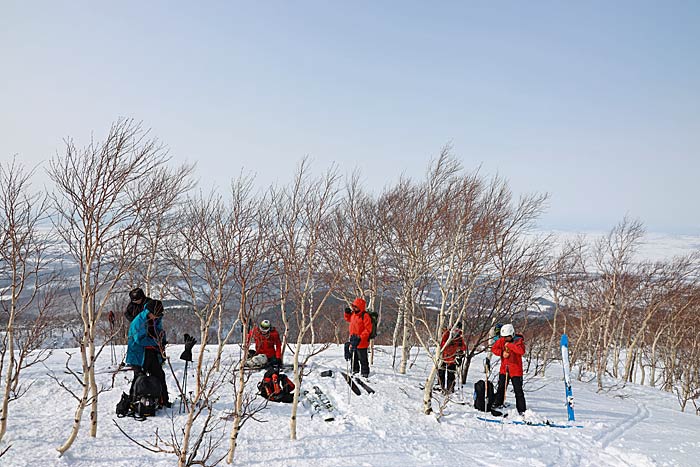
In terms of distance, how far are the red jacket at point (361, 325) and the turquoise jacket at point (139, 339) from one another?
4.15 meters

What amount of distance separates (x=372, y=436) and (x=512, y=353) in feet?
11.1

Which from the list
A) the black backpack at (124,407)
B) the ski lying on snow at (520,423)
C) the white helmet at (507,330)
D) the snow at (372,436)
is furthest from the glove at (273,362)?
the white helmet at (507,330)

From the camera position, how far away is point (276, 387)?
7.36 meters

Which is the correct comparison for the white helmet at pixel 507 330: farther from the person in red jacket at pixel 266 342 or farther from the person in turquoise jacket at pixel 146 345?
the person in turquoise jacket at pixel 146 345

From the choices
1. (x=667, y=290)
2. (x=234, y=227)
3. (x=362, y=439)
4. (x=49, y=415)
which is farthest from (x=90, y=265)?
(x=667, y=290)

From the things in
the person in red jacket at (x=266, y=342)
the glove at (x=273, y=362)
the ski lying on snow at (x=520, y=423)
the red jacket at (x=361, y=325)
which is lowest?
the ski lying on snow at (x=520, y=423)

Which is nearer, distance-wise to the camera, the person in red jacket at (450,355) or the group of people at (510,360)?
the group of people at (510,360)

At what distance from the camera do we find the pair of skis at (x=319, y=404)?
6.80m

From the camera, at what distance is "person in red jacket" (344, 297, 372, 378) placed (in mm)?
9203

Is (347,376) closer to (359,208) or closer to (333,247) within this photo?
(333,247)

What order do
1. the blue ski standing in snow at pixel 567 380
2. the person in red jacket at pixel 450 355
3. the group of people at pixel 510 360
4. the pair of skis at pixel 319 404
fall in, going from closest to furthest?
the pair of skis at pixel 319 404 < the blue ski standing in snow at pixel 567 380 < the group of people at pixel 510 360 < the person in red jacket at pixel 450 355

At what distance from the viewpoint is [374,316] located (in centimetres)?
968

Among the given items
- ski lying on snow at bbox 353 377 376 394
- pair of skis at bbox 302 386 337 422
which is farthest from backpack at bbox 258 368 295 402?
ski lying on snow at bbox 353 377 376 394

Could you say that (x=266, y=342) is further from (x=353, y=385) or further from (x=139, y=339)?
(x=139, y=339)
